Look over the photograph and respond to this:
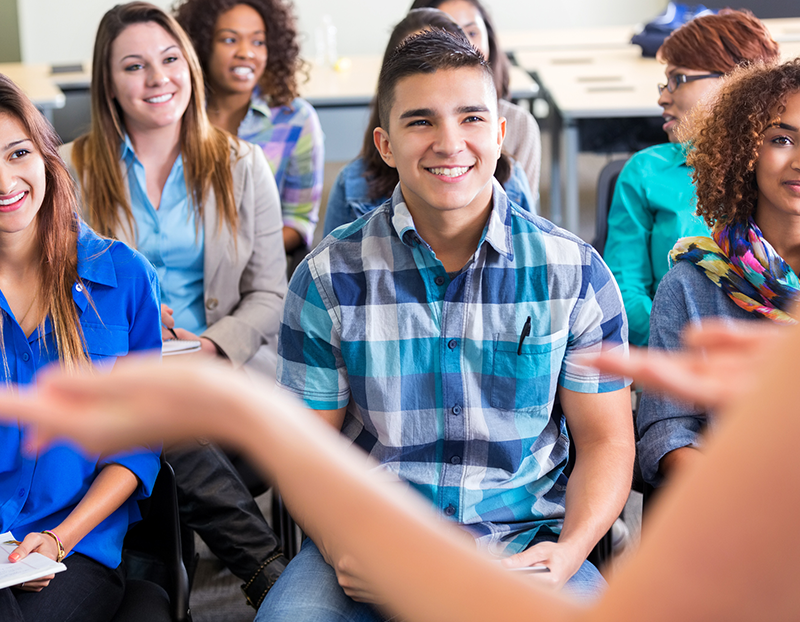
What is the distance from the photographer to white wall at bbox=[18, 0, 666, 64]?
21.8ft

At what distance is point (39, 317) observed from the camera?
1.39 m

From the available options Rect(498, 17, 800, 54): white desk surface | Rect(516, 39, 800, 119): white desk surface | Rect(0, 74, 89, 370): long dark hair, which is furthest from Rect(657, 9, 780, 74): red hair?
Rect(498, 17, 800, 54): white desk surface

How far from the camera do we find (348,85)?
4199 millimetres

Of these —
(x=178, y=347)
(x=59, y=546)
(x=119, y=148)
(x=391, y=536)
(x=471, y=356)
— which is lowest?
(x=59, y=546)

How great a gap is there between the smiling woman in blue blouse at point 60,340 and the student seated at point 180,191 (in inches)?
20.6

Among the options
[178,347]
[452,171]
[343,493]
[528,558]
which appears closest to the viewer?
[343,493]

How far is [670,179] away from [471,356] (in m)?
1.05

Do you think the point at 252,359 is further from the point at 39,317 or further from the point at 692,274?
the point at 692,274

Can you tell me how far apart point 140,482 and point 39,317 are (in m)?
0.33

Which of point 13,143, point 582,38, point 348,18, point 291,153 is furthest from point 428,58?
point 348,18

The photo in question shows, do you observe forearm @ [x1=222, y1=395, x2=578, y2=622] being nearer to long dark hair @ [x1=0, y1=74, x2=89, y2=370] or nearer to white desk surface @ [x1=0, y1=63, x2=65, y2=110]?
long dark hair @ [x1=0, y1=74, x2=89, y2=370]

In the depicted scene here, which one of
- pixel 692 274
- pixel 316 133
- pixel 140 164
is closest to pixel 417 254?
pixel 692 274

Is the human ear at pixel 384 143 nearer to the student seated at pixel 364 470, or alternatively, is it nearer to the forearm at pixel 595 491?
the forearm at pixel 595 491

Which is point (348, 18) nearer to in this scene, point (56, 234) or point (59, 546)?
point (56, 234)
